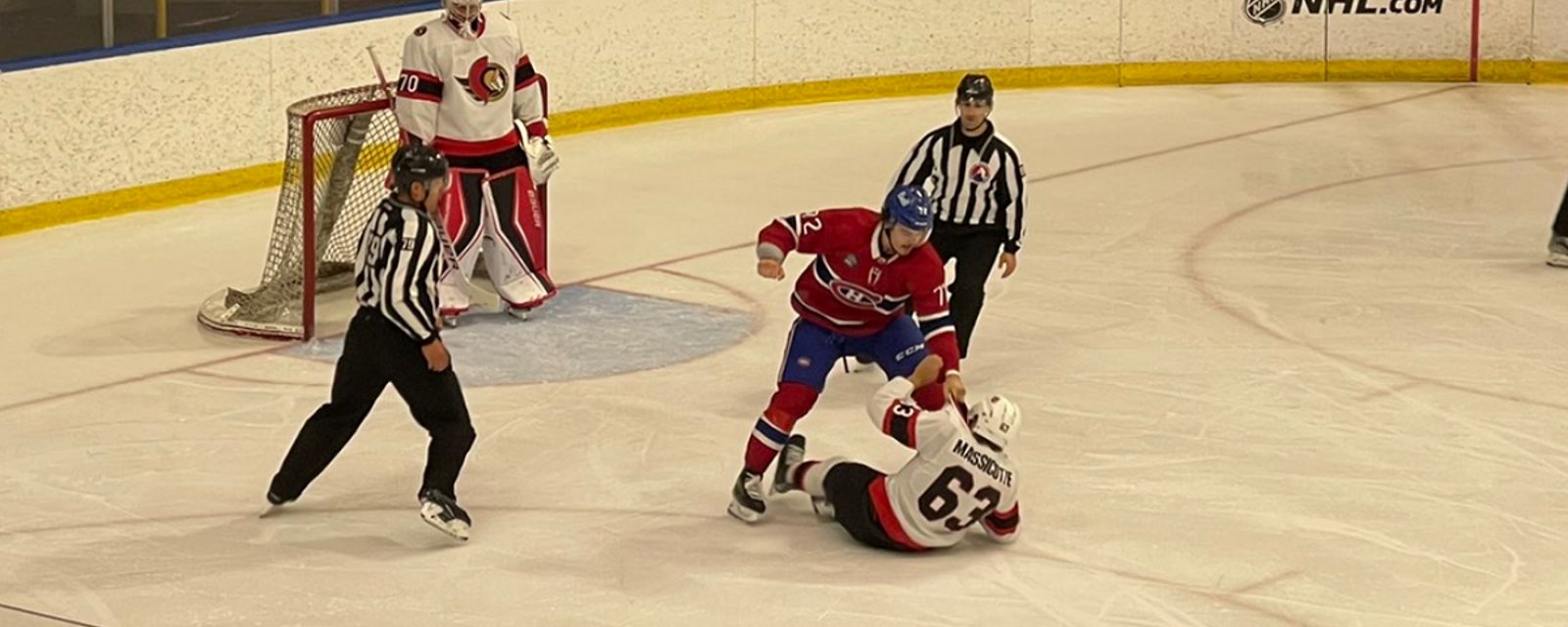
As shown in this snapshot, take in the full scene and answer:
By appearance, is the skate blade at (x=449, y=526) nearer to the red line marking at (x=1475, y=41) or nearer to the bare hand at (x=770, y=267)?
the bare hand at (x=770, y=267)

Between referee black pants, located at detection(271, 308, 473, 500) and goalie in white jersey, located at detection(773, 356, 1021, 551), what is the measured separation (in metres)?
0.86

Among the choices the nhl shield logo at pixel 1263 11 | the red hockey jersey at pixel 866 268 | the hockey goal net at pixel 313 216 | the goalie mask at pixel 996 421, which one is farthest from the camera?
the nhl shield logo at pixel 1263 11

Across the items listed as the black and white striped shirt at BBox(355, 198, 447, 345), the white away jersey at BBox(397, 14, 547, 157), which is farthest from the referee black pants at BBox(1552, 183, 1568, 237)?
the black and white striped shirt at BBox(355, 198, 447, 345)

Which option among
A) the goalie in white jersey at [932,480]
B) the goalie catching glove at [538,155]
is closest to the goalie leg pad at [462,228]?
the goalie catching glove at [538,155]

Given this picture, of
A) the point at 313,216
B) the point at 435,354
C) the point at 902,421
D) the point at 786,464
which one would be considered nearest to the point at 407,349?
the point at 435,354

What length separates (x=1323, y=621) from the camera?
16.8ft

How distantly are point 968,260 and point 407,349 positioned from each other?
2095 millimetres

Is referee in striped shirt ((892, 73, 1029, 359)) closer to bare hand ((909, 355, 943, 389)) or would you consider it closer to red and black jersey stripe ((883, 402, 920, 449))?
bare hand ((909, 355, 943, 389))

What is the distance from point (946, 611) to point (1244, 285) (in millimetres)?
3480

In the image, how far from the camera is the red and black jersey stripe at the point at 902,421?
17.2 feet

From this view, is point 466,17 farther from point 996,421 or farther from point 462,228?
point 996,421

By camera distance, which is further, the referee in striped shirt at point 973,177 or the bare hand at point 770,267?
the referee in striped shirt at point 973,177

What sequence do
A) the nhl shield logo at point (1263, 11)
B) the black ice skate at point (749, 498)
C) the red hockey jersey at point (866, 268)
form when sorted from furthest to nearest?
1. the nhl shield logo at point (1263, 11)
2. the black ice skate at point (749, 498)
3. the red hockey jersey at point (866, 268)

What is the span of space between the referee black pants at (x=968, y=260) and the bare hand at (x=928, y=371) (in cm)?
147
